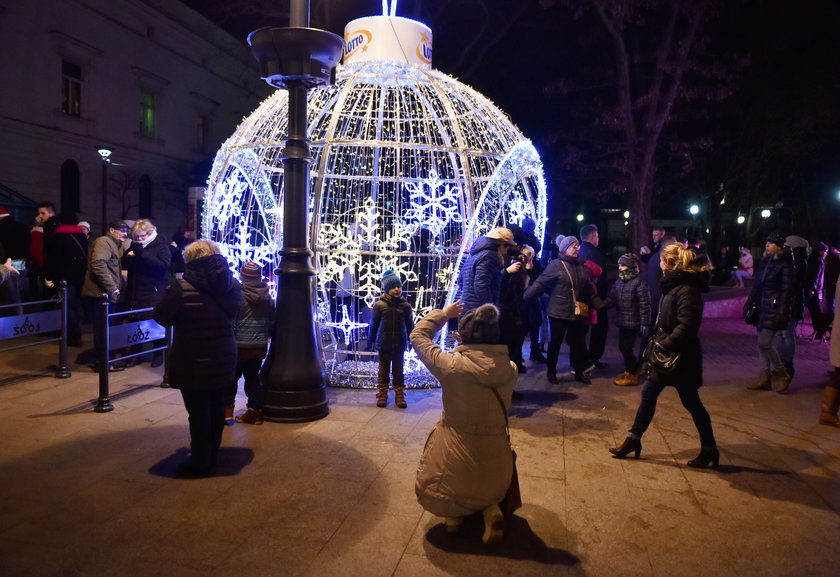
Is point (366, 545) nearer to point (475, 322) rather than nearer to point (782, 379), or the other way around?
point (475, 322)

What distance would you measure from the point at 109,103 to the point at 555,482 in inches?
878

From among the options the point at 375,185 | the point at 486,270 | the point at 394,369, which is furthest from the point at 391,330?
the point at 375,185

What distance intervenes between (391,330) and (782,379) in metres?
4.39

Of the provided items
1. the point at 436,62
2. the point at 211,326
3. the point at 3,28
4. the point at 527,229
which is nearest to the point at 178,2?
the point at 3,28

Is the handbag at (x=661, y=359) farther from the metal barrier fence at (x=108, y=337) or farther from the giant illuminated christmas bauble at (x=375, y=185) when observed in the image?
the metal barrier fence at (x=108, y=337)

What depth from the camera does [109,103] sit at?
71.3 feet

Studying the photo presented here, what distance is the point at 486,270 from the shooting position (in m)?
5.69

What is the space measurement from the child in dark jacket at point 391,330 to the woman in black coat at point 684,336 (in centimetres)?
233

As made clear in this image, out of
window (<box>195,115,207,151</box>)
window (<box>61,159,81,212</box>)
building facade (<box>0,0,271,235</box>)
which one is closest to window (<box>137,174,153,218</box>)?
building facade (<box>0,0,271,235</box>)

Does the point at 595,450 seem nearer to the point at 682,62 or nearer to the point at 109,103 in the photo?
the point at 682,62

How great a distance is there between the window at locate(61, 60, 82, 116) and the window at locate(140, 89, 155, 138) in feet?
9.46

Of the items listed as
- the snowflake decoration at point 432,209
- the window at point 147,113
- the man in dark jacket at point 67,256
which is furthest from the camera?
the window at point 147,113

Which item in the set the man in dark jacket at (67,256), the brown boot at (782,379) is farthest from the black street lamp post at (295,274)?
the brown boot at (782,379)

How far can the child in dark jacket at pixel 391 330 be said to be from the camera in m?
6.06
